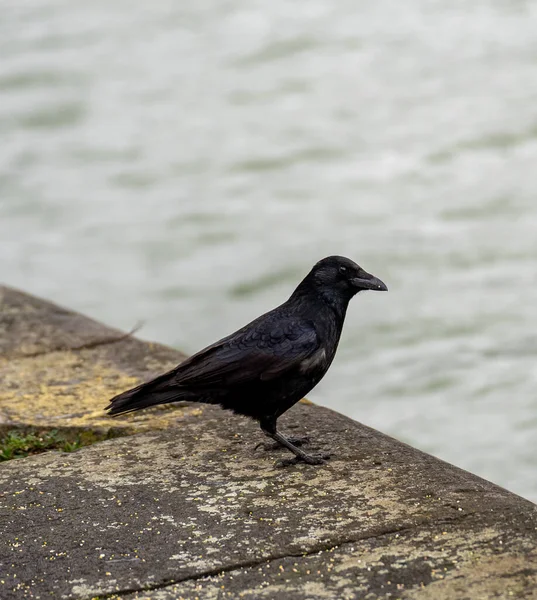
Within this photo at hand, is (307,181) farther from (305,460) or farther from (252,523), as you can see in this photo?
(252,523)

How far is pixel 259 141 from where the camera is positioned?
10.0 m

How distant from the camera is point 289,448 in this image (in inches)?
132

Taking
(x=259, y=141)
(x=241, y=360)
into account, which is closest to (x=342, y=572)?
(x=241, y=360)

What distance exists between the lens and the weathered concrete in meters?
2.54

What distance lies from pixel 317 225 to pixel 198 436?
533 cm

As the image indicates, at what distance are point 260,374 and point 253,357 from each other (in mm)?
60

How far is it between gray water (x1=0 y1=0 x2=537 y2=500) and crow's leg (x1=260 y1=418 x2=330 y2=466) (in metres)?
2.91

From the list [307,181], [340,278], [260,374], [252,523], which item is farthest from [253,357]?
[307,181]

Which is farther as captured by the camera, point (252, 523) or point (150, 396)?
point (150, 396)

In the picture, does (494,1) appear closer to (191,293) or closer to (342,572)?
(191,293)

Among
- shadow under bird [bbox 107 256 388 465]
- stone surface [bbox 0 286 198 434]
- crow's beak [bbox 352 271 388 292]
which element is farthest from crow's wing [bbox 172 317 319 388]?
stone surface [bbox 0 286 198 434]

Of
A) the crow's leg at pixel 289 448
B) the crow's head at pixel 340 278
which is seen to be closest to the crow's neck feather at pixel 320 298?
the crow's head at pixel 340 278

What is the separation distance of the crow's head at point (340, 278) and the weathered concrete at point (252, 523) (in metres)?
0.48

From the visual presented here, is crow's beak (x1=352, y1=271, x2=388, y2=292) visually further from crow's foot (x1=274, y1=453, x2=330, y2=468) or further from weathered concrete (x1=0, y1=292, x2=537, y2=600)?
crow's foot (x1=274, y1=453, x2=330, y2=468)
